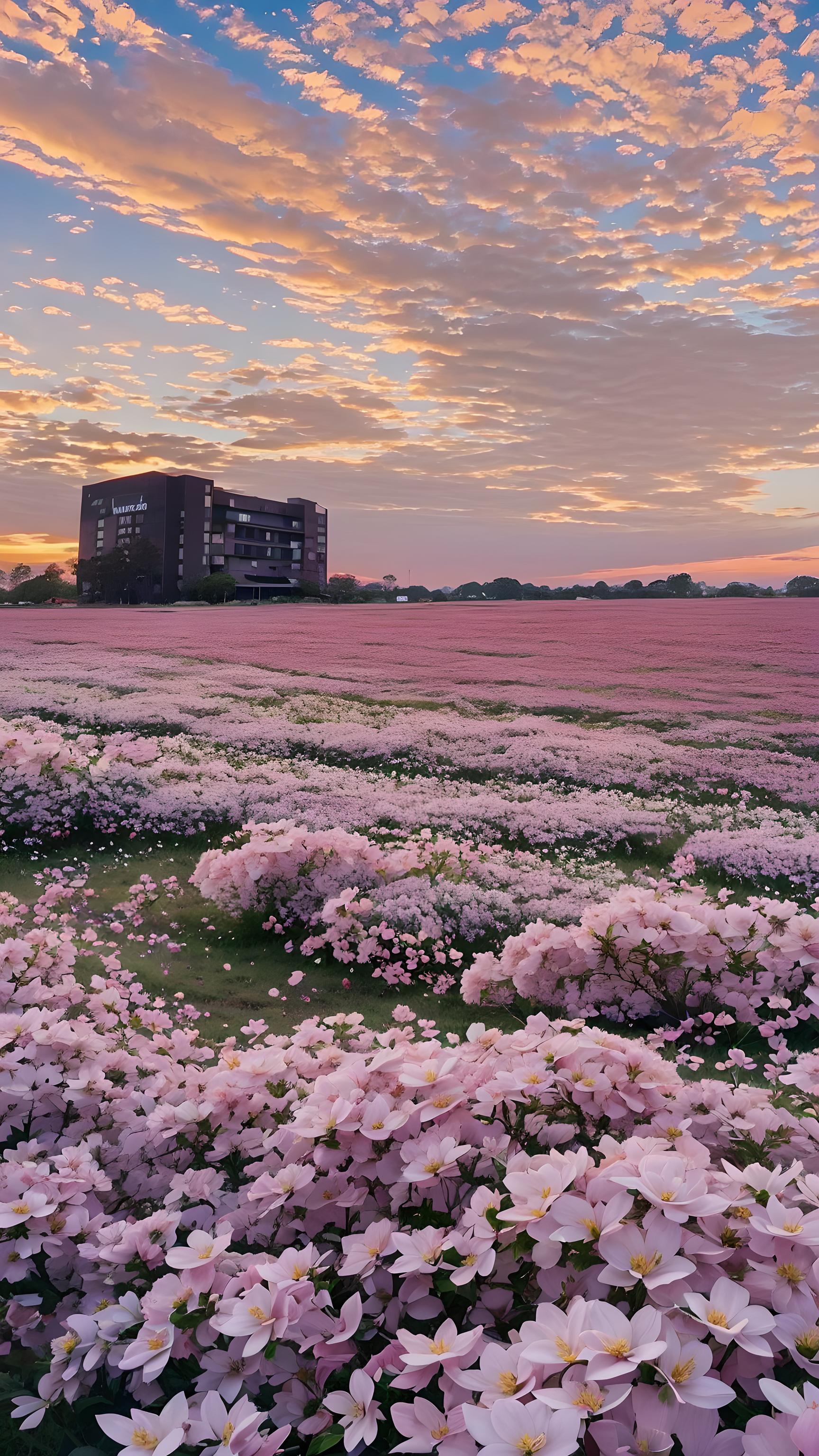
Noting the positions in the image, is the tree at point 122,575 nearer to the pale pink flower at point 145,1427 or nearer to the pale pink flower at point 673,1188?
the pale pink flower at point 145,1427

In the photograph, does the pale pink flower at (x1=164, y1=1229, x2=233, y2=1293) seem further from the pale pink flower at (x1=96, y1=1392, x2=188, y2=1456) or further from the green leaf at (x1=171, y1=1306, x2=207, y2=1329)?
the pale pink flower at (x1=96, y1=1392, x2=188, y2=1456)

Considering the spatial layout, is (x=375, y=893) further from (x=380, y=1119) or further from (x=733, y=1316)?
(x=733, y=1316)

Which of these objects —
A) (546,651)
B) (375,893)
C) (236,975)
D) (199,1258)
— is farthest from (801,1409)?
(546,651)

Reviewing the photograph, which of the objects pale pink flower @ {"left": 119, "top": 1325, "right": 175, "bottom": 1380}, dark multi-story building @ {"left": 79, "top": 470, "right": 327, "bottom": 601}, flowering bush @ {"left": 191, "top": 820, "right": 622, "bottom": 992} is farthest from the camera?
dark multi-story building @ {"left": 79, "top": 470, "right": 327, "bottom": 601}

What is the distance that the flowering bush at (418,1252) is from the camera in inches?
61.5

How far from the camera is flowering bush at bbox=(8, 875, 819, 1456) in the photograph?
1.56m

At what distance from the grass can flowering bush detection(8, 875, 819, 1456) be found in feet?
7.33

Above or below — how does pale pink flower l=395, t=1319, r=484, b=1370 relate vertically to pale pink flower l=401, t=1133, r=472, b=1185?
below

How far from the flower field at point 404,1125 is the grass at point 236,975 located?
4 centimetres

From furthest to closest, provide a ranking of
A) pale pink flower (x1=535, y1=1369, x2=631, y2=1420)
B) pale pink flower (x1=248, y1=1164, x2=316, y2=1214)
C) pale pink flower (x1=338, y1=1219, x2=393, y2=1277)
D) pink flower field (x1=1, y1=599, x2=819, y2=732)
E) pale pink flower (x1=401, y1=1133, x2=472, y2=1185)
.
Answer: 1. pink flower field (x1=1, y1=599, x2=819, y2=732)
2. pale pink flower (x1=248, y1=1164, x2=316, y2=1214)
3. pale pink flower (x1=401, y1=1133, x2=472, y2=1185)
4. pale pink flower (x1=338, y1=1219, x2=393, y2=1277)
5. pale pink flower (x1=535, y1=1369, x2=631, y2=1420)

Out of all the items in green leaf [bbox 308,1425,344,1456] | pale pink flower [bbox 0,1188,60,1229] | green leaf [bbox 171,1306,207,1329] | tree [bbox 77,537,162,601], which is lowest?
pale pink flower [bbox 0,1188,60,1229]

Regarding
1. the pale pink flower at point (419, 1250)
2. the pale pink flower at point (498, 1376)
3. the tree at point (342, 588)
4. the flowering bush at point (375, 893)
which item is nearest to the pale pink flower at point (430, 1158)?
the pale pink flower at point (419, 1250)

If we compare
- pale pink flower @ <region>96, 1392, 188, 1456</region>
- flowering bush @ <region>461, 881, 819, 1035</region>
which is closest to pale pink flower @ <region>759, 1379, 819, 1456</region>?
pale pink flower @ <region>96, 1392, 188, 1456</region>

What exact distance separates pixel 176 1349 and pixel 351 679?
19.2 meters
